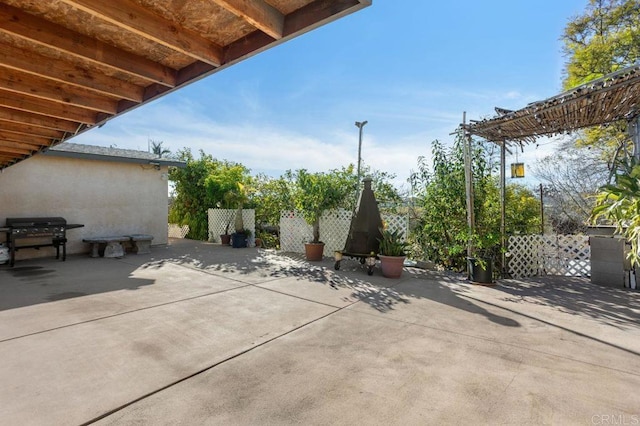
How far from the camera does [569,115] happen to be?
15.9 ft

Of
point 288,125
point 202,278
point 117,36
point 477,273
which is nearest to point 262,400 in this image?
point 117,36

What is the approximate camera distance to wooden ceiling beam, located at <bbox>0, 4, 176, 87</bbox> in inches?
86.0

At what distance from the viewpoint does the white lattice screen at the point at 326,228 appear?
7535 millimetres

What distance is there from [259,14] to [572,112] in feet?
17.1

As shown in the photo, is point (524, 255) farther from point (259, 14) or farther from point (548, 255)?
point (259, 14)

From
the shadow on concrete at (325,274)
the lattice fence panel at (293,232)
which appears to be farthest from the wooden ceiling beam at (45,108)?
the lattice fence panel at (293,232)

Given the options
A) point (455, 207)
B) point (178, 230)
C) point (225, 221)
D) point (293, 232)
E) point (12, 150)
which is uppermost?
point (12, 150)

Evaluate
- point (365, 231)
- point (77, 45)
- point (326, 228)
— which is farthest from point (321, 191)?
point (77, 45)

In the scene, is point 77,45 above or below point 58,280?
above

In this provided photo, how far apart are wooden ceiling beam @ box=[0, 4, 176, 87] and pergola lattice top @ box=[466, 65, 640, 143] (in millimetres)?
5094

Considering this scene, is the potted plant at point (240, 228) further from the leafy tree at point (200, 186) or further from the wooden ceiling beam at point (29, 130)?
the wooden ceiling beam at point (29, 130)

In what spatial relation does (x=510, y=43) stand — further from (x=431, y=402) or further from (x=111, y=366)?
(x=111, y=366)

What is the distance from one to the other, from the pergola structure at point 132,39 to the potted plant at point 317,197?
464cm

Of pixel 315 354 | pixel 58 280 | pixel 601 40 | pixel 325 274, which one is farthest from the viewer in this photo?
pixel 601 40
